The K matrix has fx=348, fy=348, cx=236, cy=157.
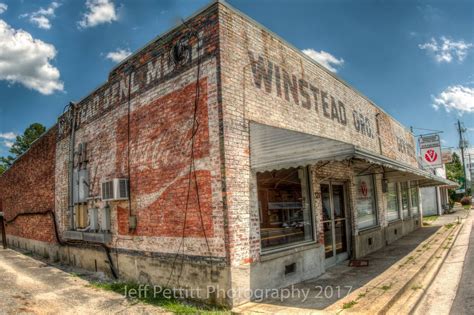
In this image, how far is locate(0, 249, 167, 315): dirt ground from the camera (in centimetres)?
662

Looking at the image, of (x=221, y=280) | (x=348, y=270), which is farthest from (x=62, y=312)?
(x=348, y=270)

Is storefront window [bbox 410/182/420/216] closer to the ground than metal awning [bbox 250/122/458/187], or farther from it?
closer to the ground

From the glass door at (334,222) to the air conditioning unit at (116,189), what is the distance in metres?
5.10

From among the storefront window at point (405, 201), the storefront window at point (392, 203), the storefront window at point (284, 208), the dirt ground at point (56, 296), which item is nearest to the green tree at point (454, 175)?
the storefront window at point (405, 201)

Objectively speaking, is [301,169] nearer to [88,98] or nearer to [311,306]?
[311,306]

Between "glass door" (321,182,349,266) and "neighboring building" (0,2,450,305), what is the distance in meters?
0.05

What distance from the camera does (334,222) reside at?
32.0 feet

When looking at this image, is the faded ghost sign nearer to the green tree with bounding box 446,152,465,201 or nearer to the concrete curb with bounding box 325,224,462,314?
the concrete curb with bounding box 325,224,462,314

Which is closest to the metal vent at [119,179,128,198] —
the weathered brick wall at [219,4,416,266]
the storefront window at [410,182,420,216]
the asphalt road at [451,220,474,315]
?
the weathered brick wall at [219,4,416,266]

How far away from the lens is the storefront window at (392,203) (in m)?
14.9

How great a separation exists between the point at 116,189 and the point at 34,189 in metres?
9.86

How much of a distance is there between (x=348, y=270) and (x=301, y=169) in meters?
2.83

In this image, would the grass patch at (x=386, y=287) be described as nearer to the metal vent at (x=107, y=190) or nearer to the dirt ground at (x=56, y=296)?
the dirt ground at (x=56, y=296)

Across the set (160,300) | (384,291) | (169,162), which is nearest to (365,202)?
(384,291)
